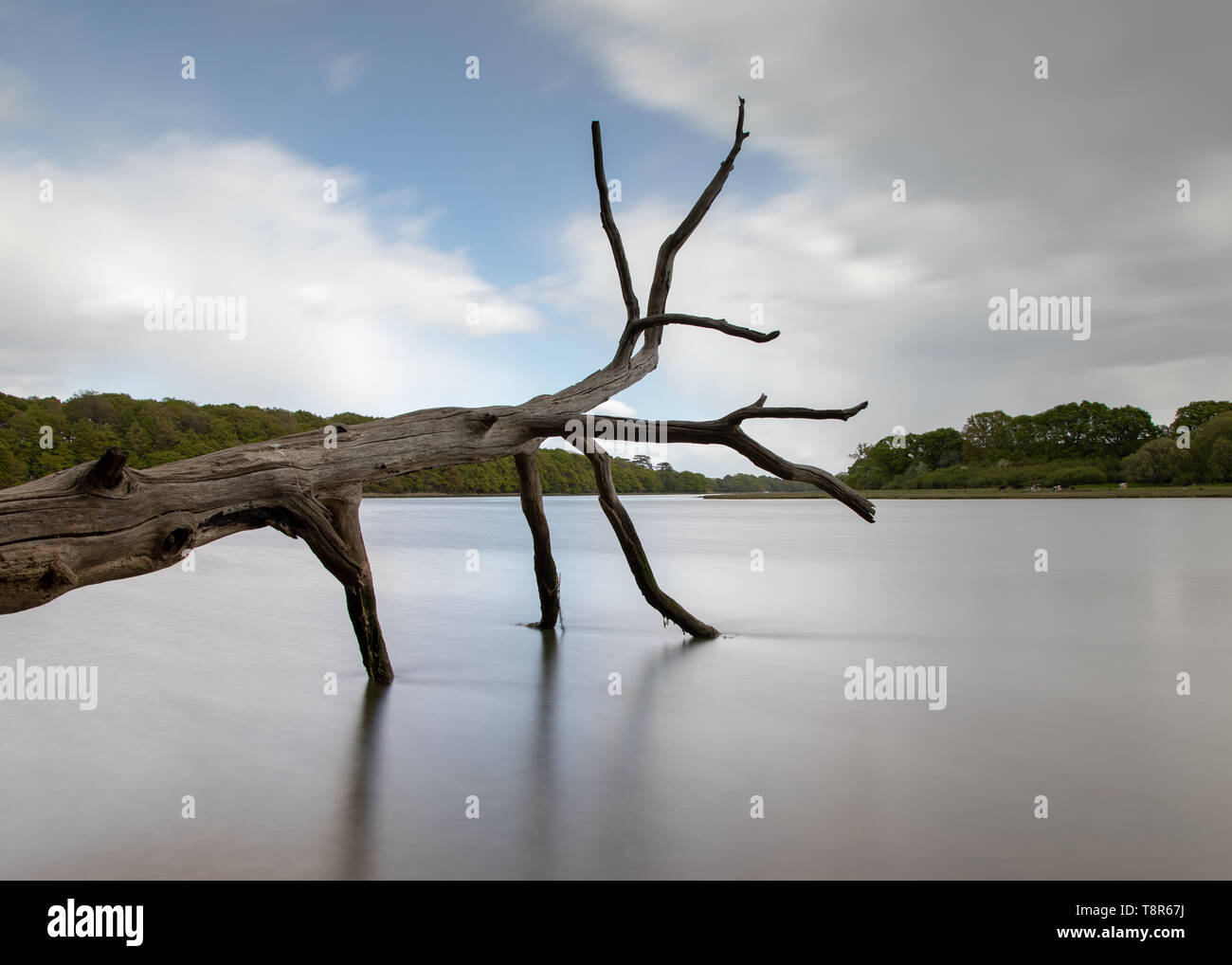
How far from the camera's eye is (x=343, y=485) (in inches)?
185

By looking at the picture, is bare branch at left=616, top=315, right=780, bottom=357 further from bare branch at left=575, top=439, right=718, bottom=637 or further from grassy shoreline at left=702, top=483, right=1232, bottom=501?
grassy shoreline at left=702, top=483, right=1232, bottom=501

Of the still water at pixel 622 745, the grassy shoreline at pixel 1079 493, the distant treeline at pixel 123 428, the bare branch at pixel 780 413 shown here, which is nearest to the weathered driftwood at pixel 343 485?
the bare branch at pixel 780 413

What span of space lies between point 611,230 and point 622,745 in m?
4.70

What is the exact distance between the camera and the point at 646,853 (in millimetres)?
2686

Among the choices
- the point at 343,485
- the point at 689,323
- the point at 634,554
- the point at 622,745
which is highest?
the point at 689,323

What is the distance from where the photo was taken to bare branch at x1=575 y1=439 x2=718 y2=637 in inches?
261

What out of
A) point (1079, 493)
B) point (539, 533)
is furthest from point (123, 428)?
point (1079, 493)

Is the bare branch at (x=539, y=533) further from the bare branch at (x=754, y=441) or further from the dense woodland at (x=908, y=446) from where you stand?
the dense woodland at (x=908, y=446)

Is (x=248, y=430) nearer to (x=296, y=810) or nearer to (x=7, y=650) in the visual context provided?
(x=7, y=650)

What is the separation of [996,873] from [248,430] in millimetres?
40117

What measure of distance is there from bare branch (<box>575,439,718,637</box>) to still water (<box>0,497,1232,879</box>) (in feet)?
0.76

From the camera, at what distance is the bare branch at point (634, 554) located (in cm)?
662

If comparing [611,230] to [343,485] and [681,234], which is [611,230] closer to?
[681,234]

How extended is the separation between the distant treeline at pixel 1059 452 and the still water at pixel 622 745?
57014 millimetres
